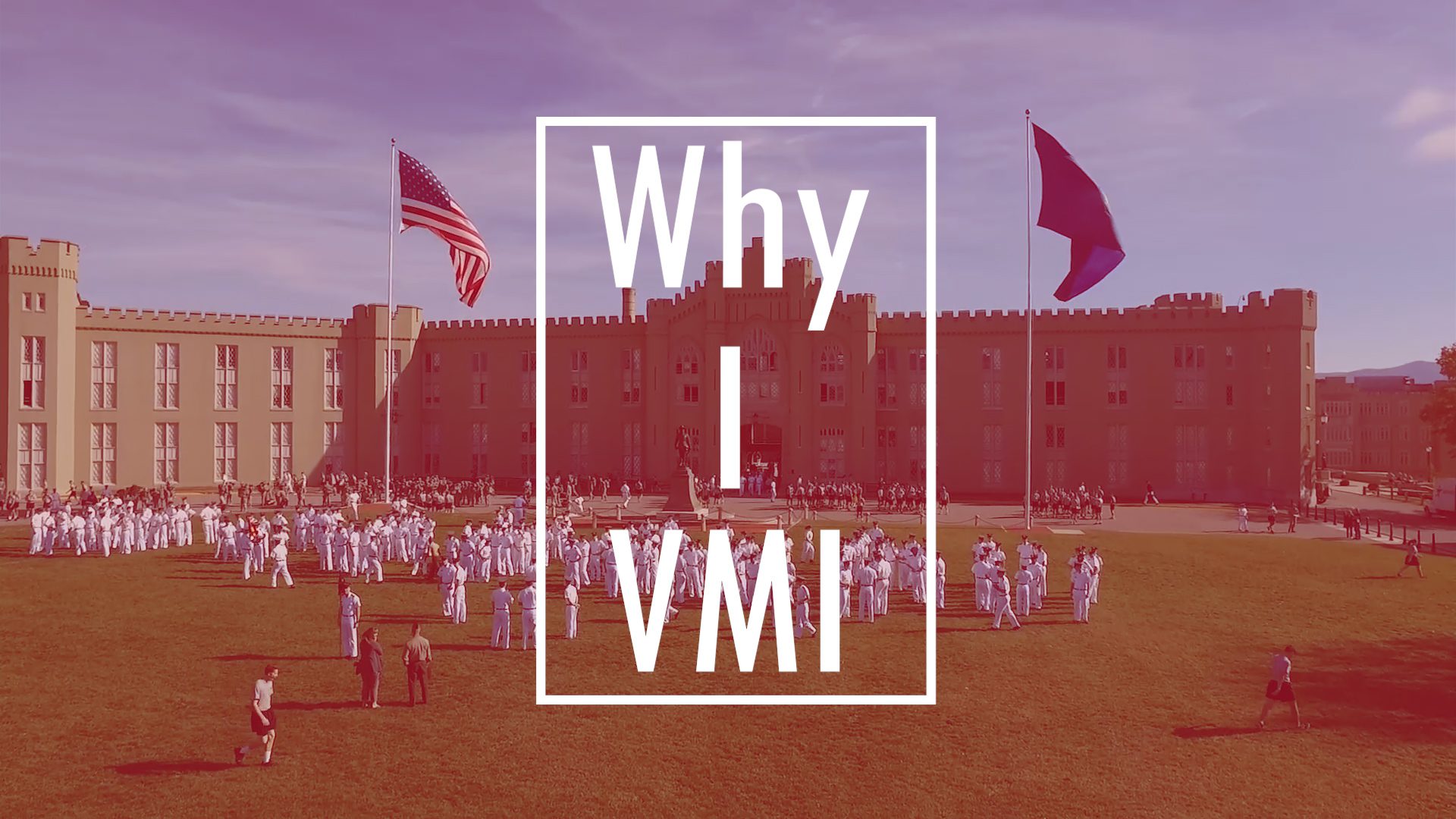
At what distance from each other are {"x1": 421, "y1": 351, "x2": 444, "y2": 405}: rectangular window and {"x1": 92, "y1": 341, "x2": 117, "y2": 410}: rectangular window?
19.2m

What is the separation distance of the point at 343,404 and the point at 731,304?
91.7ft

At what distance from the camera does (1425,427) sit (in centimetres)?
10900

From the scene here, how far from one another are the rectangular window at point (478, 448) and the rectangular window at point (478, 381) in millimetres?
441

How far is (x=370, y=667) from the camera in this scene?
647 inches

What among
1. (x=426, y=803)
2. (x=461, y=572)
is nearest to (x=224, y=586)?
(x=461, y=572)

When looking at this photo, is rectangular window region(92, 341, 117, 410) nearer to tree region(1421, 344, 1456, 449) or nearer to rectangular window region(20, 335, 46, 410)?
rectangular window region(20, 335, 46, 410)

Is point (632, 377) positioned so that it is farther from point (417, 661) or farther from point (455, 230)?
point (417, 661)

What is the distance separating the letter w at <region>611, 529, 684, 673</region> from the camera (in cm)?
1912

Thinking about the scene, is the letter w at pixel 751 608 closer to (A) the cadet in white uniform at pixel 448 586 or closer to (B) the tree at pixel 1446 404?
Result: (A) the cadet in white uniform at pixel 448 586

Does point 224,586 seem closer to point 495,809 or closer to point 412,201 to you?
point 412,201

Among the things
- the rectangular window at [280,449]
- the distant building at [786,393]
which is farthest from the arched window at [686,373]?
the rectangular window at [280,449]

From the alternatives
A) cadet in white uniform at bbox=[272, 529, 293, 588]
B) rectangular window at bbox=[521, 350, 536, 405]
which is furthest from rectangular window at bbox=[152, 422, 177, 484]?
cadet in white uniform at bbox=[272, 529, 293, 588]

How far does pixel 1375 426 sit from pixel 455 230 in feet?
392

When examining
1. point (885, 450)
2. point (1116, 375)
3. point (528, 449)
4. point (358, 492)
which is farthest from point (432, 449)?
point (1116, 375)
